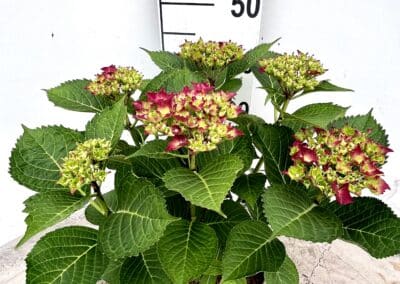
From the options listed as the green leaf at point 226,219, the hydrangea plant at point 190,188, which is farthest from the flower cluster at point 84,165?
the green leaf at point 226,219

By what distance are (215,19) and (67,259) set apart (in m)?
0.87

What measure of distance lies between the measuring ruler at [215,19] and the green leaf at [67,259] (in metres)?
0.80

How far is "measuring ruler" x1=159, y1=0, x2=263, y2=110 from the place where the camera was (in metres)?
1.31

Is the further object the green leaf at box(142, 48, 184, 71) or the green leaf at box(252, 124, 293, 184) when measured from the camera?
the green leaf at box(142, 48, 184, 71)

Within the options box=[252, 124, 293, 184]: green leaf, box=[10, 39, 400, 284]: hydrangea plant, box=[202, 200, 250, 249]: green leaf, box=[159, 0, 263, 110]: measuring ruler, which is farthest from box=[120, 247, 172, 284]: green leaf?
box=[159, 0, 263, 110]: measuring ruler

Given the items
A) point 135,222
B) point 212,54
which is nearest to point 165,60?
point 212,54

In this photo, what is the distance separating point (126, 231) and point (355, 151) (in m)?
0.32

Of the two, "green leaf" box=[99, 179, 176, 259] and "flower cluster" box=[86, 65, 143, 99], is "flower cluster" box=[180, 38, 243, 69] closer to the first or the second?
"flower cluster" box=[86, 65, 143, 99]

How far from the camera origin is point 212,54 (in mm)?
901

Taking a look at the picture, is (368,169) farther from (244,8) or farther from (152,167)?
(244,8)

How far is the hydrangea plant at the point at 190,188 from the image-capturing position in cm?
60

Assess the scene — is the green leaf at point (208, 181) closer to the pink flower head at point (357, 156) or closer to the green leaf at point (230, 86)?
the pink flower head at point (357, 156)

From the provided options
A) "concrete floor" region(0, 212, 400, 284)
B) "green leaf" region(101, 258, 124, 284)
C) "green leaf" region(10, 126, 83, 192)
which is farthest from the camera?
"concrete floor" region(0, 212, 400, 284)

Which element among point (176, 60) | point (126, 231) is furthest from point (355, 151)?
point (176, 60)
